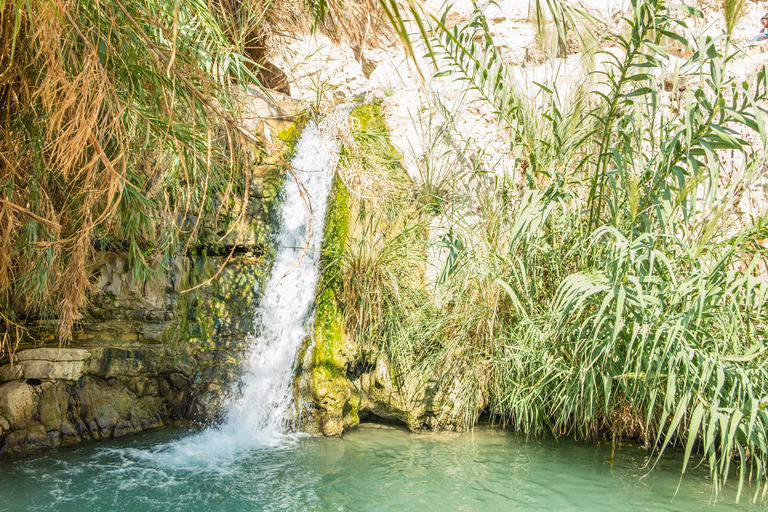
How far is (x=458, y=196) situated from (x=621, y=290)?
80.8 inches

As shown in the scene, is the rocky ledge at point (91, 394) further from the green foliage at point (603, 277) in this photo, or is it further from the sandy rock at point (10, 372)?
the green foliage at point (603, 277)

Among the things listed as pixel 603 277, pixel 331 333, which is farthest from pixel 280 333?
pixel 603 277

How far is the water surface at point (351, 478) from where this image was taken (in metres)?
2.60

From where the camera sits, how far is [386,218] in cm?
419

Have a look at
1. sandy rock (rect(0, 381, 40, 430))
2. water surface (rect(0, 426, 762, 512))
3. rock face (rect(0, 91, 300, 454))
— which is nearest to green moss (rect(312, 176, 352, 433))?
water surface (rect(0, 426, 762, 512))

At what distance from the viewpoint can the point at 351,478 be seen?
2922 mm

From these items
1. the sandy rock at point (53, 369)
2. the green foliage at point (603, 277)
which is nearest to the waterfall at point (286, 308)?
the green foliage at point (603, 277)

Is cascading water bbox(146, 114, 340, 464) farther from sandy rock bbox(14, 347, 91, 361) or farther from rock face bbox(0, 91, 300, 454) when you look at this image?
sandy rock bbox(14, 347, 91, 361)

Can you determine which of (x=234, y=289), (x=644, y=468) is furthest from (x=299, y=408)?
(x=644, y=468)

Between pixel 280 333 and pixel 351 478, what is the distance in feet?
4.81

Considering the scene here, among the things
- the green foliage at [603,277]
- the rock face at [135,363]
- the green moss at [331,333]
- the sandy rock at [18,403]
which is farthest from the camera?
A: the green moss at [331,333]

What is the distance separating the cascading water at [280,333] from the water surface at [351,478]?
0.35ft

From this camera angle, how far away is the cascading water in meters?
3.49

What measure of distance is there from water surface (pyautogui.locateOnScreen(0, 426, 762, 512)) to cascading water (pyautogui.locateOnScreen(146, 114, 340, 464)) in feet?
0.35
